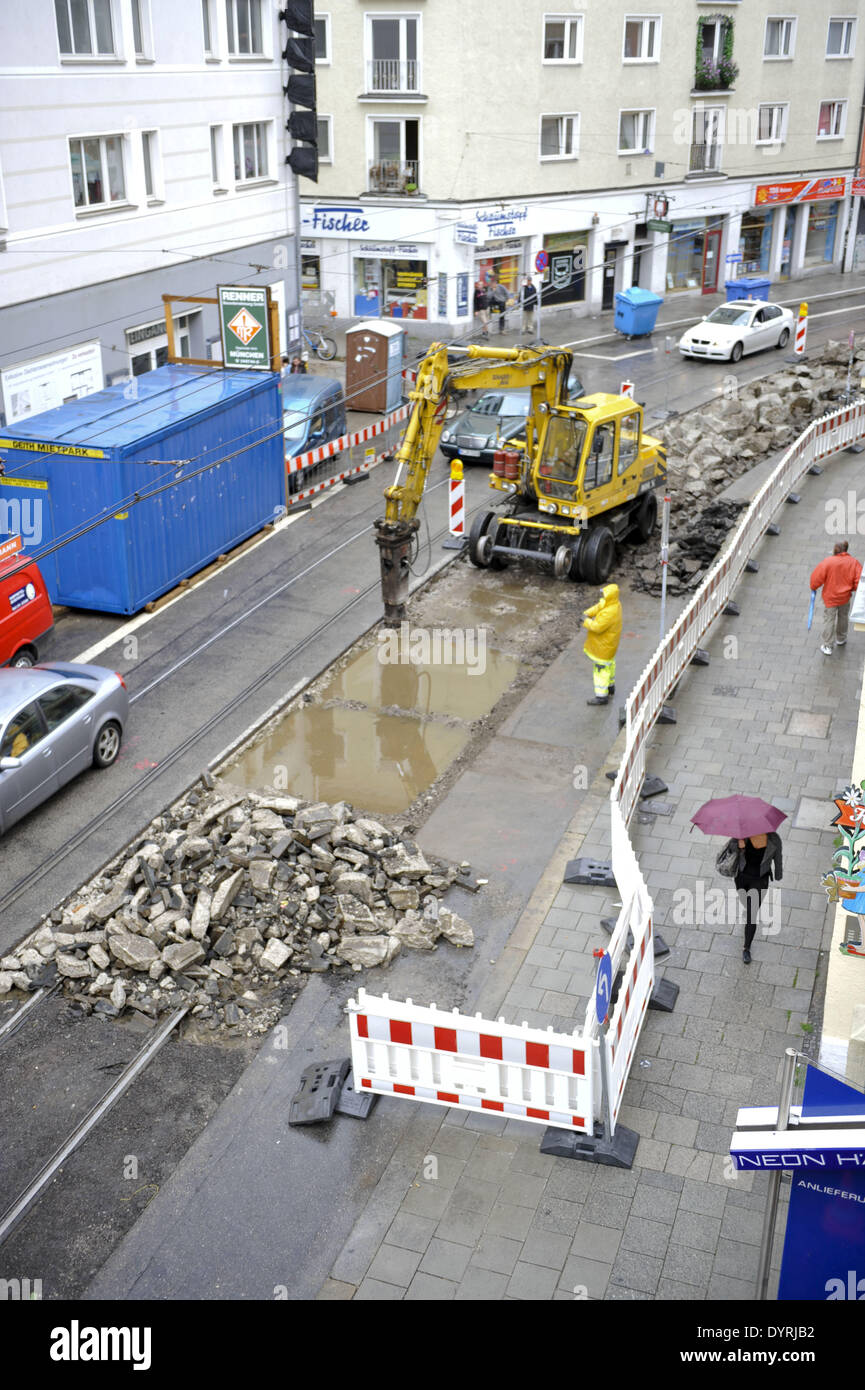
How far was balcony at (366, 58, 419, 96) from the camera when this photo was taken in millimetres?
36094

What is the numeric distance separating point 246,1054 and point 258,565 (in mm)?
11782

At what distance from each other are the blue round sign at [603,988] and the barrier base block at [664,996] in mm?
1864

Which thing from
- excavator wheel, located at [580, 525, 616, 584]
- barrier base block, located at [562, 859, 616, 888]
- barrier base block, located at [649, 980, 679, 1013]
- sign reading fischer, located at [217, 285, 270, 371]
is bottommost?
barrier base block, located at [562, 859, 616, 888]

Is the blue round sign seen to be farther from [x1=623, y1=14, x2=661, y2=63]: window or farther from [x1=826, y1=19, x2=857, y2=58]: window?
[x1=826, y1=19, x2=857, y2=58]: window

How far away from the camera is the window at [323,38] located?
3673cm

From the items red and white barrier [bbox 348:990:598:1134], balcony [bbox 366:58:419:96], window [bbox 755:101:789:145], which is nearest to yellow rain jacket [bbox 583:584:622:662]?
red and white barrier [bbox 348:990:598:1134]

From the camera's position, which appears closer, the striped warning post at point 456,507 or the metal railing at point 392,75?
the striped warning post at point 456,507

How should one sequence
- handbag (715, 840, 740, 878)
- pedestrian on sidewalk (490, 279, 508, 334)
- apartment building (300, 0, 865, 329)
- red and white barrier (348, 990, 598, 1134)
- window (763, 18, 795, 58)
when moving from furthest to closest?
1. window (763, 18, 795, 58)
2. pedestrian on sidewalk (490, 279, 508, 334)
3. apartment building (300, 0, 865, 329)
4. handbag (715, 840, 740, 878)
5. red and white barrier (348, 990, 598, 1134)

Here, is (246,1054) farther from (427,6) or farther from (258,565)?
(427,6)

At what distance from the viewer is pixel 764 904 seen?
12.0 meters

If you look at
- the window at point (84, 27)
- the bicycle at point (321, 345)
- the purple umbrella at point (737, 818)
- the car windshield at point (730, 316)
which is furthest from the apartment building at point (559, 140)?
the purple umbrella at point (737, 818)

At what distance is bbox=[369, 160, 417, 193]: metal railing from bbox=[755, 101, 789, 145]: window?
1408cm

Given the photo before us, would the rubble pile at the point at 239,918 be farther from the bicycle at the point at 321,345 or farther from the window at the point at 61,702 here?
the bicycle at the point at 321,345

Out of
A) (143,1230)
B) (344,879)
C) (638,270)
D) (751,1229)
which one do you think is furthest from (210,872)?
(638,270)
